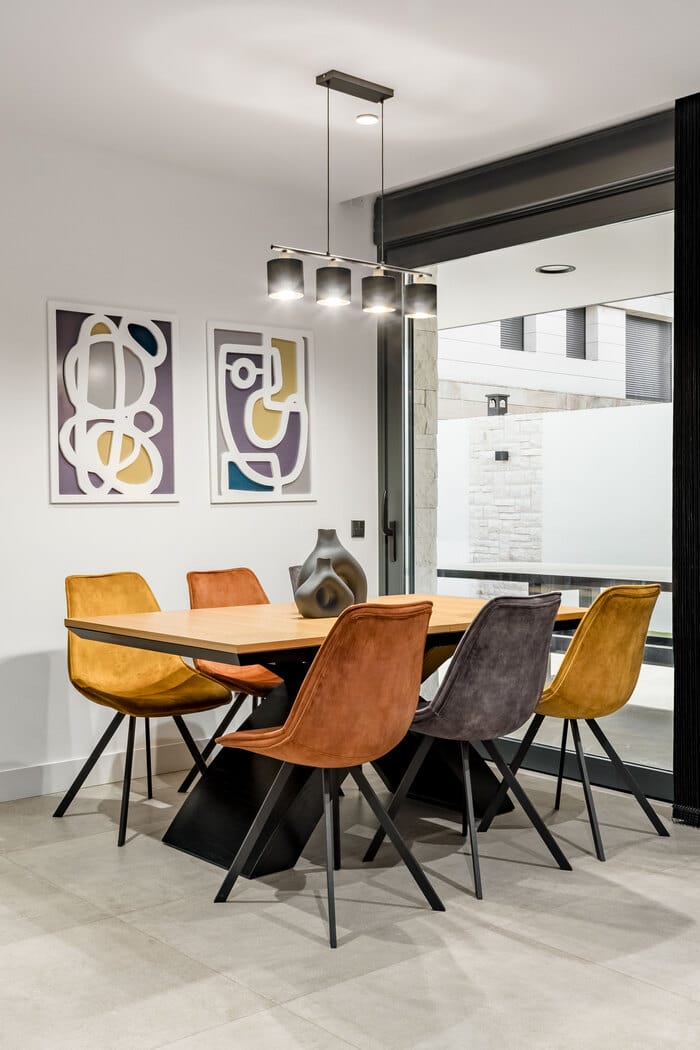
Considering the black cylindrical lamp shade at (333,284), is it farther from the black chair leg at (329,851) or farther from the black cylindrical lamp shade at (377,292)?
the black chair leg at (329,851)

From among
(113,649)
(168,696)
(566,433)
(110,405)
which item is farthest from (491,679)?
(110,405)

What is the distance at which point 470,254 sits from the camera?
5.13 meters

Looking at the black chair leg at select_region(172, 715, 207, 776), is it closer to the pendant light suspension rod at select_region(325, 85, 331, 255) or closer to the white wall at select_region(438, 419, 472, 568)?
the white wall at select_region(438, 419, 472, 568)

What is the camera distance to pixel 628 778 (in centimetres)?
375

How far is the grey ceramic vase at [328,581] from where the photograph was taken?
3.78 meters

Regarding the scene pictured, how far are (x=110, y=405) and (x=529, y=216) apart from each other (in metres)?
2.00

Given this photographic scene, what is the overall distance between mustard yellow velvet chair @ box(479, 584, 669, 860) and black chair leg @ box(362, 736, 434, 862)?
478mm

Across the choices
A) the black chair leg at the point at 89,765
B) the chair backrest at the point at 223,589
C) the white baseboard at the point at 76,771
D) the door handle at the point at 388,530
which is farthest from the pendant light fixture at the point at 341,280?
the white baseboard at the point at 76,771

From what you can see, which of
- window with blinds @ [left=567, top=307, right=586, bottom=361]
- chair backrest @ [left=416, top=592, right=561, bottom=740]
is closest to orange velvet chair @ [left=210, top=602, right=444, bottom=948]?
chair backrest @ [left=416, top=592, right=561, bottom=740]

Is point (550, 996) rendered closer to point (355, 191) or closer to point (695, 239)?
point (695, 239)

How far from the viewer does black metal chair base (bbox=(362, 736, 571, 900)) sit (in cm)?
323

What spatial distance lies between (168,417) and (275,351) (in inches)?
27.3

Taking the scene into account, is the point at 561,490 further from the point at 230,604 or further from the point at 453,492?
the point at 230,604

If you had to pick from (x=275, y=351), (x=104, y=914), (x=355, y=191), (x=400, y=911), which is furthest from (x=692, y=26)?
(x=104, y=914)
